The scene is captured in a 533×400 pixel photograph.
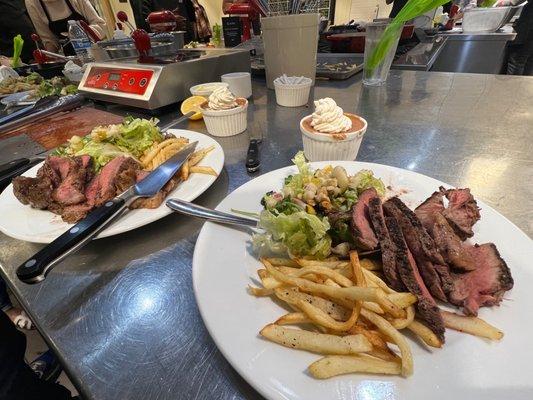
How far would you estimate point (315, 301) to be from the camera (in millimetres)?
724

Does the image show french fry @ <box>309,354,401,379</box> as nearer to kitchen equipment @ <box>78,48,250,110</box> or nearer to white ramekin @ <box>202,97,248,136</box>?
white ramekin @ <box>202,97,248,136</box>

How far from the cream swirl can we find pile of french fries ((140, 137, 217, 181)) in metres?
0.37

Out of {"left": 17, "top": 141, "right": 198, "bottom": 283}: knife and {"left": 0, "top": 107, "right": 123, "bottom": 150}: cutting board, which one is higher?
{"left": 17, "top": 141, "right": 198, "bottom": 283}: knife

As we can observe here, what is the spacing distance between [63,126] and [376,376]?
2.63 meters

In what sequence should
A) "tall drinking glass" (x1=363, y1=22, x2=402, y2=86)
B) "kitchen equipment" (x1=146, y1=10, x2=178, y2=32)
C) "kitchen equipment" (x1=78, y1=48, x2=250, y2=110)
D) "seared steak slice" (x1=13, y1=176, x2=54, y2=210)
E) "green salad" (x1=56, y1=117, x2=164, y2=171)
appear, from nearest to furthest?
"seared steak slice" (x1=13, y1=176, x2=54, y2=210)
"green salad" (x1=56, y1=117, x2=164, y2=171)
"kitchen equipment" (x1=78, y1=48, x2=250, y2=110)
"tall drinking glass" (x1=363, y1=22, x2=402, y2=86)
"kitchen equipment" (x1=146, y1=10, x2=178, y2=32)

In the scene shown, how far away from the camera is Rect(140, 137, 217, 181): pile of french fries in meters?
1.28

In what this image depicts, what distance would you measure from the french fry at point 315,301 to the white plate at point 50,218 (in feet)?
1.80

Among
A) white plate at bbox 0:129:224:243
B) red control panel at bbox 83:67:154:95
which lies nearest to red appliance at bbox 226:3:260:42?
red control panel at bbox 83:67:154:95

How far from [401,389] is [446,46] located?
17.2ft

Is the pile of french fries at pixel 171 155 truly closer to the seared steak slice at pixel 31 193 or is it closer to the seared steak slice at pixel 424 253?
the seared steak slice at pixel 31 193

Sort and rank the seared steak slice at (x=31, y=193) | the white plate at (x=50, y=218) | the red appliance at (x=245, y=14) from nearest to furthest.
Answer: the white plate at (x=50, y=218)
the seared steak slice at (x=31, y=193)
the red appliance at (x=245, y=14)

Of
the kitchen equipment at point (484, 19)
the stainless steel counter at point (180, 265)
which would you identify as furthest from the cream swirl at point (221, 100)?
the kitchen equipment at point (484, 19)

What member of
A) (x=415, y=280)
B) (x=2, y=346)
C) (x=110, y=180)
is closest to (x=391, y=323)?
(x=415, y=280)

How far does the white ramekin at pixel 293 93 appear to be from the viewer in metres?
2.17
